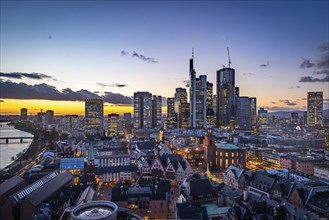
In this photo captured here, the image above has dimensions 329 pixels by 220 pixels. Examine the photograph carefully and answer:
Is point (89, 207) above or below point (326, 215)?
above

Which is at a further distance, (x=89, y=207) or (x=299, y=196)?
(x=299, y=196)

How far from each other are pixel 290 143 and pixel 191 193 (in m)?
85.0

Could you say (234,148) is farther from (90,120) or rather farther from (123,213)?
(90,120)

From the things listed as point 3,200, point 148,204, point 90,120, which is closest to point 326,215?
point 148,204

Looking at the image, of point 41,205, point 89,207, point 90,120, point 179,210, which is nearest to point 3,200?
point 41,205

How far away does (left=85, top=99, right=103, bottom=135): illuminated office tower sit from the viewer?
604ft

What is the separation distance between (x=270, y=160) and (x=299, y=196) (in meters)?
42.4

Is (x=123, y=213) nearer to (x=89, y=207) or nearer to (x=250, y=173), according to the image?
(x=89, y=207)

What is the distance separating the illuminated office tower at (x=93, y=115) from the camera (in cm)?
18405

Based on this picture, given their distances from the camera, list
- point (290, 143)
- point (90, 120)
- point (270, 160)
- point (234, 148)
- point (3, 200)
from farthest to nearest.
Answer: point (90, 120), point (290, 143), point (270, 160), point (234, 148), point (3, 200)

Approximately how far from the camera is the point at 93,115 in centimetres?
18662

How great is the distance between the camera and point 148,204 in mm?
35750

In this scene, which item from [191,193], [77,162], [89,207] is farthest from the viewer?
[77,162]

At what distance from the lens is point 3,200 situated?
37750mm
